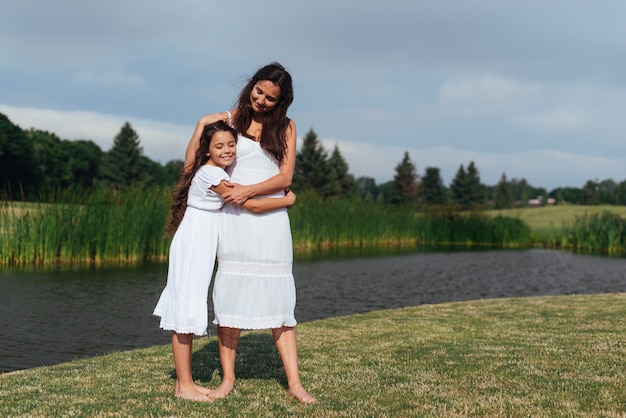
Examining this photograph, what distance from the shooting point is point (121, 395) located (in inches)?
147

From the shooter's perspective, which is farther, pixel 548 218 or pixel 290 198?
pixel 548 218

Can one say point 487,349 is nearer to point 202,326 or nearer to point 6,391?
point 202,326

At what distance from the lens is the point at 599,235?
2561 cm

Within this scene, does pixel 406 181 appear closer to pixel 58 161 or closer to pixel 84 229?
pixel 58 161

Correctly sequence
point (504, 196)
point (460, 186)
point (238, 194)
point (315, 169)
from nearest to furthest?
point (238, 194) → point (315, 169) → point (460, 186) → point (504, 196)

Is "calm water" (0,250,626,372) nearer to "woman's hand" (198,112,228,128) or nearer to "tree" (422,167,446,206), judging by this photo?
"woman's hand" (198,112,228,128)

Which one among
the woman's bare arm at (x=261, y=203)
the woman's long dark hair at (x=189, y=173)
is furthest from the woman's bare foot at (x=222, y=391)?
the woman's bare arm at (x=261, y=203)

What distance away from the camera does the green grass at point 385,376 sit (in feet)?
11.1

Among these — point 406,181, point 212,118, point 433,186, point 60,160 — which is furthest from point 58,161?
point 212,118

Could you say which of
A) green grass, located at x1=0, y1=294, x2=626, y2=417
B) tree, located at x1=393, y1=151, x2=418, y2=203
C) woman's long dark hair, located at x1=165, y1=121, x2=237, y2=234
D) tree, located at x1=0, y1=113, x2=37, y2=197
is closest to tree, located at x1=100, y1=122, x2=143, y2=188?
tree, located at x1=0, y1=113, x2=37, y2=197

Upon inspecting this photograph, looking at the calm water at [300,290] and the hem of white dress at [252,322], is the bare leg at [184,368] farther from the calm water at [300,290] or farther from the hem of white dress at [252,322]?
the calm water at [300,290]

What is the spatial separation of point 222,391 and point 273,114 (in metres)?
1.62

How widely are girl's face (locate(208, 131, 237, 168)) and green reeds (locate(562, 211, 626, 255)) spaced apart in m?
23.6

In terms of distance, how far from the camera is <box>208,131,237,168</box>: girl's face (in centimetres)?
349
